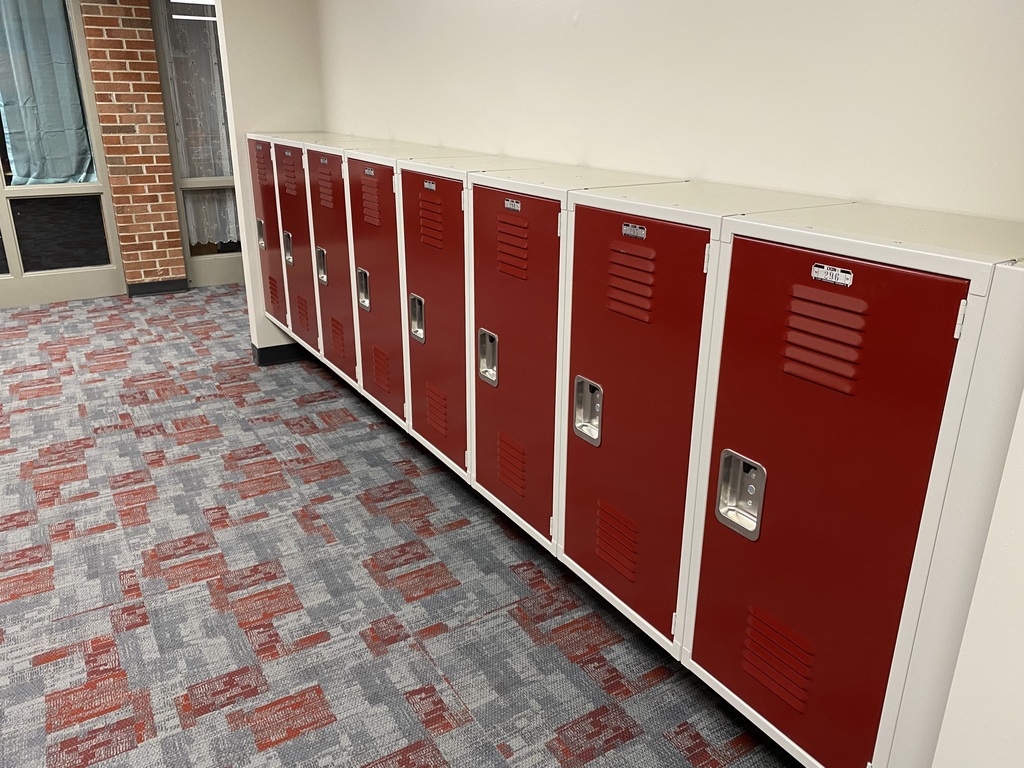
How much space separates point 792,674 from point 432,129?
2.86 m

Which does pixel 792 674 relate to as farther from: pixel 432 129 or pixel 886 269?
pixel 432 129

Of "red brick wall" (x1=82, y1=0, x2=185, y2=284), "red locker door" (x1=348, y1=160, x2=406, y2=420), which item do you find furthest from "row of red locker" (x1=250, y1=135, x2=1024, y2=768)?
"red brick wall" (x1=82, y1=0, x2=185, y2=284)

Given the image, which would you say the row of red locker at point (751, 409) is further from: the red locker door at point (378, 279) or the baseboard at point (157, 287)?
the baseboard at point (157, 287)

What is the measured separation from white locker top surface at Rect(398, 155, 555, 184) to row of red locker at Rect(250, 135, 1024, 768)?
21 millimetres

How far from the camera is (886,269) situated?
4.39ft

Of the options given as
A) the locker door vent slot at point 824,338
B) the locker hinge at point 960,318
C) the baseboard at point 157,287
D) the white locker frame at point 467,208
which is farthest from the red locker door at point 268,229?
the locker hinge at point 960,318

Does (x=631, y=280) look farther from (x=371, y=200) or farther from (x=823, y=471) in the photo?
(x=371, y=200)

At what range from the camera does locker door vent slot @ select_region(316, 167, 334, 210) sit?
11.6 ft

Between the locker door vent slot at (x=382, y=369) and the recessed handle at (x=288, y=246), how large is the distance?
3.48ft

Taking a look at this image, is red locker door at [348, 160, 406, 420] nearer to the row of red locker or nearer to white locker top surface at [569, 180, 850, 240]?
the row of red locker

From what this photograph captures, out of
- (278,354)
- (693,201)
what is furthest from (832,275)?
(278,354)

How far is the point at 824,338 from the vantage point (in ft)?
4.80

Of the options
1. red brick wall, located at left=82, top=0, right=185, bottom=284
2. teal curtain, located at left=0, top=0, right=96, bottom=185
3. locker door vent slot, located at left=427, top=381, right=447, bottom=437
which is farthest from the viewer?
red brick wall, located at left=82, top=0, right=185, bottom=284

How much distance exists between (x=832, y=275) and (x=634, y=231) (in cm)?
56
